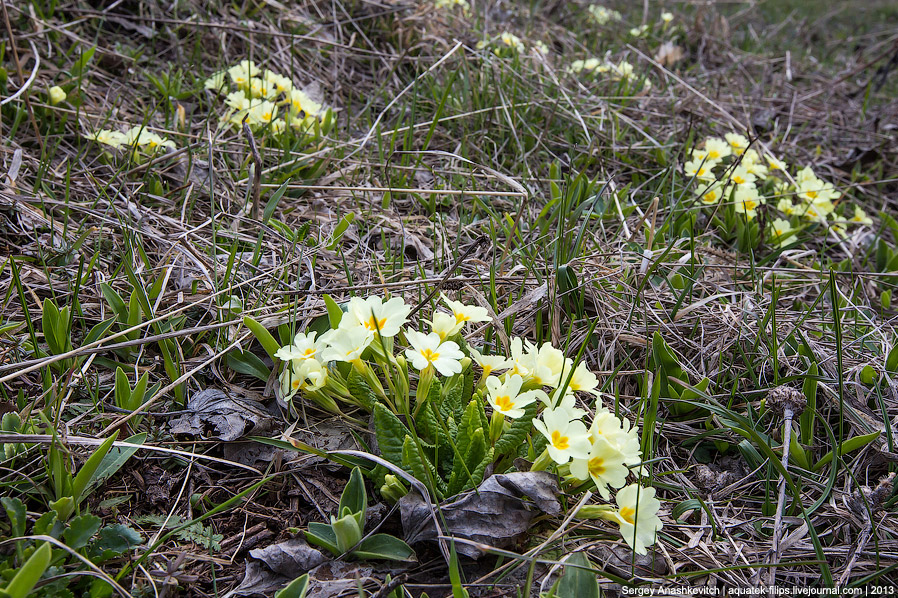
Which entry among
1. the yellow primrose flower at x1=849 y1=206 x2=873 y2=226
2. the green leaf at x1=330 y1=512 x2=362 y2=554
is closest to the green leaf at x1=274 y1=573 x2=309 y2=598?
the green leaf at x1=330 y1=512 x2=362 y2=554

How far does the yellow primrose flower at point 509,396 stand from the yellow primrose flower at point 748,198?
1.80m

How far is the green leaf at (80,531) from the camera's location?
1171mm

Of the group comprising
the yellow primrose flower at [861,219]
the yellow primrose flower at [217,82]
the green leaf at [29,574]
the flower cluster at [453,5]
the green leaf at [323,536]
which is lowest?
the green leaf at [323,536]

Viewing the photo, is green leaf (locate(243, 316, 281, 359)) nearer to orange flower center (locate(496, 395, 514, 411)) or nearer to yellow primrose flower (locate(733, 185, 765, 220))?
orange flower center (locate(496, 395, 514, 411))

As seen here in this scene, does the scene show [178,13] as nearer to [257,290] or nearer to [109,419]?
[257,290]

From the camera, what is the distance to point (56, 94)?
8.25 feet

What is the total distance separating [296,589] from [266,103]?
88.6 inches

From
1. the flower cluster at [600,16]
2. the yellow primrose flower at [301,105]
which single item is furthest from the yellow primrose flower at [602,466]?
the flower cluster at [600,16]

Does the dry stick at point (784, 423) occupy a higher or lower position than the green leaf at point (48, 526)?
higher

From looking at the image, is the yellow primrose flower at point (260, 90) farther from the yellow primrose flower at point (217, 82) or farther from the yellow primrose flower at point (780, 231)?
the yellow primrose flower at point (780, 231)

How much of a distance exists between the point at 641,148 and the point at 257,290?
7.02 feet

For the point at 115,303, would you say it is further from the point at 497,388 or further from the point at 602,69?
the point at 602,69

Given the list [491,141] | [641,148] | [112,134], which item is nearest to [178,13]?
[112,134]

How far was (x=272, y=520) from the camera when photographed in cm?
134
